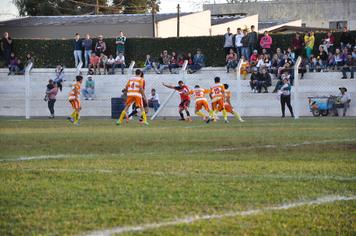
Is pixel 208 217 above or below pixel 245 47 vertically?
below

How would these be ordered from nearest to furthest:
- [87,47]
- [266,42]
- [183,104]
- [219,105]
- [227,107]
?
[219,105] < [227,107] < [183,104] < [266,42] < [87,47]

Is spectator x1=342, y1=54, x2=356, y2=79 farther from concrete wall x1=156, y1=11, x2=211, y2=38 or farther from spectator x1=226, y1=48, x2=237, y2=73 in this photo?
concrete wall x1=156, y1=11, x2=211, y2=38

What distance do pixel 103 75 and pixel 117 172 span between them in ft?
87.9

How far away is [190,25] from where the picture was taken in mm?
57406

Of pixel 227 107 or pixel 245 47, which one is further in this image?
pixel 245 47

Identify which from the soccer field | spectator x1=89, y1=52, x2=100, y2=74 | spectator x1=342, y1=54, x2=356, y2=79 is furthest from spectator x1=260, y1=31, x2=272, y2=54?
the soccer field

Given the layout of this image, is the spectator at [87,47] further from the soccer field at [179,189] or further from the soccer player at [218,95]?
the soccer field at [179,189]

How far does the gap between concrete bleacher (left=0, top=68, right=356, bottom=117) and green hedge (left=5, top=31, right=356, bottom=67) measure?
4.23 m

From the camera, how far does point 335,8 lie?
68.6 metres

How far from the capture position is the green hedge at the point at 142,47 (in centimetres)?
4066

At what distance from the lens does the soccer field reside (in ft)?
23.2

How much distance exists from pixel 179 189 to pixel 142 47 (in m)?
33.6

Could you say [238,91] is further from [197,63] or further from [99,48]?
[99,48]

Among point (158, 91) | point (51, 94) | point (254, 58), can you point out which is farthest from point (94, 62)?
point (254, 58)
